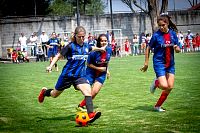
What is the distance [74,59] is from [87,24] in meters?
36.2

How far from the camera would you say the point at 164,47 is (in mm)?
9297

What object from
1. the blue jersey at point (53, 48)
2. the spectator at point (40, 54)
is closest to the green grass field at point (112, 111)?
the blue jersey at point (53, 48)

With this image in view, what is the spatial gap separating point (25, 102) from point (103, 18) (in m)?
34.7

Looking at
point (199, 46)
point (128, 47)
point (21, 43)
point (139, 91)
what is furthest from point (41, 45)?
point (139, 91)

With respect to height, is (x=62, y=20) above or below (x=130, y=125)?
above

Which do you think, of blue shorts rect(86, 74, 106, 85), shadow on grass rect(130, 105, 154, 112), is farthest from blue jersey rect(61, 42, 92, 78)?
shadow on grass rect(130, 105, 154, 112)

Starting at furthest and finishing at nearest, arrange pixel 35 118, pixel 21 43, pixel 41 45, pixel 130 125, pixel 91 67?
→ pixel 21 43 → pixel 41 45 → pixel 91 67 → pixel 35 118 → pixel 130 125

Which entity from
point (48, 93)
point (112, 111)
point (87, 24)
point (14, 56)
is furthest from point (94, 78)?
point (87, 24)

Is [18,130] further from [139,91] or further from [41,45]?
[41,45]

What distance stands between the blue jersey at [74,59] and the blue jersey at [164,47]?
1.69 m

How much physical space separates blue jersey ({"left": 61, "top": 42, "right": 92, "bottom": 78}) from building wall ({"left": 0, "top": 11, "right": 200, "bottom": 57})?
32.3m

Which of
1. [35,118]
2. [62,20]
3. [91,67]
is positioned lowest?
[35,118]

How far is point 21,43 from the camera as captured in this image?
1469 inches

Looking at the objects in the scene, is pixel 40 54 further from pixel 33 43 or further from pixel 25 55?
pixel 33 43
